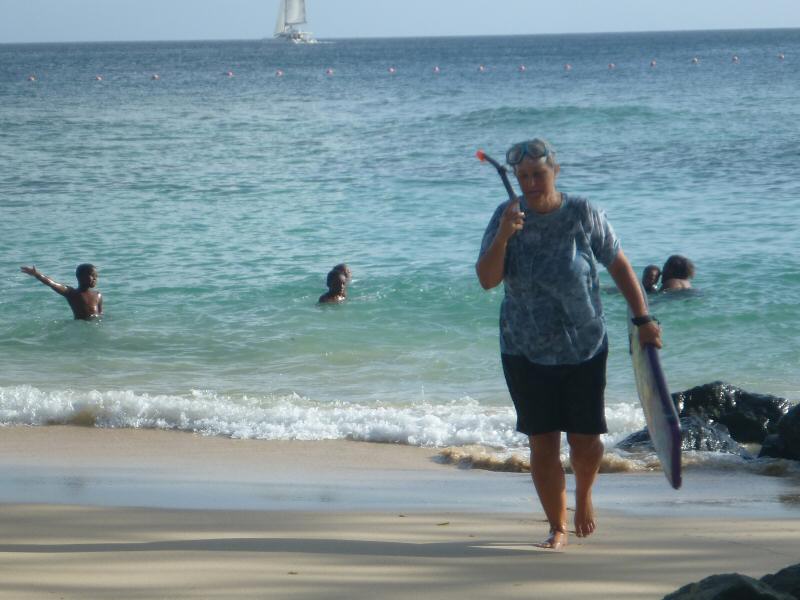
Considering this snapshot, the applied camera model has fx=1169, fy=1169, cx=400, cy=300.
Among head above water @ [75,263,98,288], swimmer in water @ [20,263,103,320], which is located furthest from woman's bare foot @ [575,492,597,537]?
head above water @ [75,263,98,288]

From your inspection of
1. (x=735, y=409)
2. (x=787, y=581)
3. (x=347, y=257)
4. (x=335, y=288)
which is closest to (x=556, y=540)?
(x=787, y=581)

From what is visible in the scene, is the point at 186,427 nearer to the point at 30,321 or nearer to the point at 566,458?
the point at 566,458

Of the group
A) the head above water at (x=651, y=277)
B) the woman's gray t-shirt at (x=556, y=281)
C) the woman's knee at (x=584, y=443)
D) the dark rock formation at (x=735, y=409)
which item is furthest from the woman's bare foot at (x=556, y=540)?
the head above water at (x=651, y=277)

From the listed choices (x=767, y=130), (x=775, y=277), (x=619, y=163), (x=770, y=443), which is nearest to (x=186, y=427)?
(x=770, y=443)

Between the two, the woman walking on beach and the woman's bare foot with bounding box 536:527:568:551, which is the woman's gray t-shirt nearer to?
the woman walking on beach

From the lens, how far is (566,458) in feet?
21.5

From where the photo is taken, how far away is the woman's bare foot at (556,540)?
422 centimetres

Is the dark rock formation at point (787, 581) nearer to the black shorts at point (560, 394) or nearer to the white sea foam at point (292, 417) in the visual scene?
the black shorts at point (560, 394)

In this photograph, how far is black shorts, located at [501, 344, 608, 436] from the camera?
4074 millimetres

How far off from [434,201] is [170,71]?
6082 centimetres

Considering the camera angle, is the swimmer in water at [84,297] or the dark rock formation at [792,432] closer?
the dark rock formation at [792,432]

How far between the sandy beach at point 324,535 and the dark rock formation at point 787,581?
627mm

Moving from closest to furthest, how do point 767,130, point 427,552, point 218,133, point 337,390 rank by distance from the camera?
point 427,552 → point 337,390 → point 767,130 → point 218,133

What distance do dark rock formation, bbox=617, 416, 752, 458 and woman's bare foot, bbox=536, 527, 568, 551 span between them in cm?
239
